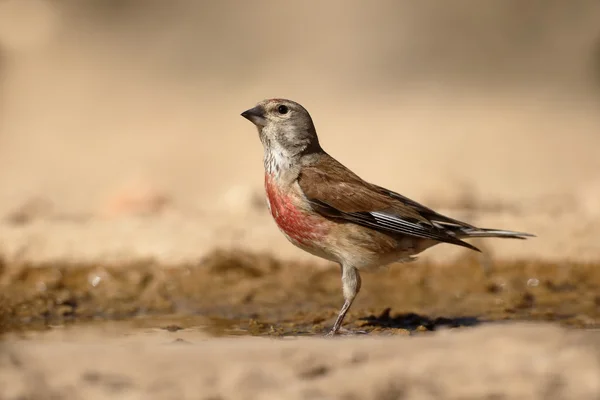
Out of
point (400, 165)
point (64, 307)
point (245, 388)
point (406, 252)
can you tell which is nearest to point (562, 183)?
point (400, 165)

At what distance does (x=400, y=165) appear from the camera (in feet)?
34.8

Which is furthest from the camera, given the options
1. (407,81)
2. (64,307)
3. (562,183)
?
(407,81)

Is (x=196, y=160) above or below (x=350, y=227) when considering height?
above

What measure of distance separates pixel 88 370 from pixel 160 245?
10.5ft

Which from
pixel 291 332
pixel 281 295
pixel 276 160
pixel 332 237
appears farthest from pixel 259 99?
pixel 291 332

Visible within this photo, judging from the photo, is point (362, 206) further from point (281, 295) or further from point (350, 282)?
point (281, 295)

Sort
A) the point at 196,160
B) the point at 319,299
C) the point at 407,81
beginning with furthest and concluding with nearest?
1. the point at 407,81
2. the point at 196,160
3. the point at 319,299

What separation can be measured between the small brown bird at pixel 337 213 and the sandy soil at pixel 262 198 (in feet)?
1.28

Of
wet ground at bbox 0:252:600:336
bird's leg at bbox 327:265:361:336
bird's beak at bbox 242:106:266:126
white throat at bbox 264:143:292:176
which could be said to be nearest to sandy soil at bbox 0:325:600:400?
bird's leg at bbox 327:265:361:336

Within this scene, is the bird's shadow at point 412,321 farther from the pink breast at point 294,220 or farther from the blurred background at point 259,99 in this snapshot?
the blurred background at point 259,99

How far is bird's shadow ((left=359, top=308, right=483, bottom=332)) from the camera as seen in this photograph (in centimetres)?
459

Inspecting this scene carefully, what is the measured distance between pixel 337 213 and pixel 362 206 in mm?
145

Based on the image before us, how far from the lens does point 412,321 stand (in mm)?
4770

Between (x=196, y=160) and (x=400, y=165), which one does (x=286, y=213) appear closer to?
(x=400, y=165)
